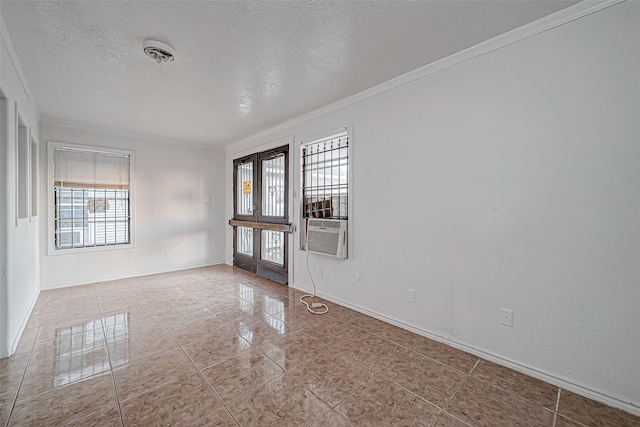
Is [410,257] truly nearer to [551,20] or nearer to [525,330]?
[525,330]

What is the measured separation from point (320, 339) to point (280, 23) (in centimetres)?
264

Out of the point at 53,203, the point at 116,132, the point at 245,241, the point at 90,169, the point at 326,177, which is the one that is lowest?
the point at 245,241

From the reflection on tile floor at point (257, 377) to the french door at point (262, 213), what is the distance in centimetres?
155

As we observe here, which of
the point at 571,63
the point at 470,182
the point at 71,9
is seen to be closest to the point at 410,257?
the point at 470,182

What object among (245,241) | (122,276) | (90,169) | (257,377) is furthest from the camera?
(245,241)

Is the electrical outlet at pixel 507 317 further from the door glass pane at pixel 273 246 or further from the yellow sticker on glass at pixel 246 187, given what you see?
the yellow sticker on glass at pixel 246 187

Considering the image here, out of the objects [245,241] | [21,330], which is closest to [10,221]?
[21,330]

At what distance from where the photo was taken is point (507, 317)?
2.19 metres

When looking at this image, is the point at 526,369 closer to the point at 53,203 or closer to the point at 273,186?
the point at 273,186

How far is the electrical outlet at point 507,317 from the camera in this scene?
2.17 m

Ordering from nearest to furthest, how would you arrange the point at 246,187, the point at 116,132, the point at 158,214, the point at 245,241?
1. the point at 116,132
2. the point at 158,214
3. the point at 246,187
4. the point at 245,241

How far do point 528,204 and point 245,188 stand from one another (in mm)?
4601

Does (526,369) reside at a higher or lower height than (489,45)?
lower

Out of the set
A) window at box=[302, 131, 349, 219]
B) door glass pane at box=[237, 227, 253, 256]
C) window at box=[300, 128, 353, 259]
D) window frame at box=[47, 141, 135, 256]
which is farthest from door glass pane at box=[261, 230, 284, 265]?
window frame at box=[47, 141, 135, 256]
